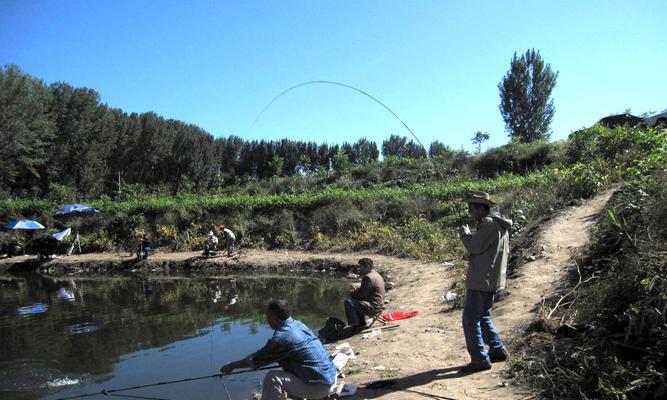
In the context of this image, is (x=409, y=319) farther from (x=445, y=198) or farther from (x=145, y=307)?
(x=445, y=198)

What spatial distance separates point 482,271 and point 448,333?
2.41m

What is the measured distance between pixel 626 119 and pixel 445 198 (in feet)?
29.3

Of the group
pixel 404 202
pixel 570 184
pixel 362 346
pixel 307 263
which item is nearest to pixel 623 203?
pixel 362 346

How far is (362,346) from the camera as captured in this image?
7.48 m

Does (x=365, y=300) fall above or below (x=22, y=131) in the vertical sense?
below

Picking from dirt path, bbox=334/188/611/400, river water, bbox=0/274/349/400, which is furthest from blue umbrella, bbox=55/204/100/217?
dirt path, bbox=334/188/611/400

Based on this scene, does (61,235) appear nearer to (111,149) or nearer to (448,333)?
(448,333)

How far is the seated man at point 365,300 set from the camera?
843 cm

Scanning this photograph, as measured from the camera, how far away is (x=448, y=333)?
7219 millimetres

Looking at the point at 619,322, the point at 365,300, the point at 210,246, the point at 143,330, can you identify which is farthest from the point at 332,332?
the point at 210,246

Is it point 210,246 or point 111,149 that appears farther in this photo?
point 111,149

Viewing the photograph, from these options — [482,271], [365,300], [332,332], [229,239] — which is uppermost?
[229,239]

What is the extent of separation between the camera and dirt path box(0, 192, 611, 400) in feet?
16.6

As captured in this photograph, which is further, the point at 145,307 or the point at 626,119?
the point at 626,119
